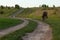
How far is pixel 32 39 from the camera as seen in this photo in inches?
731

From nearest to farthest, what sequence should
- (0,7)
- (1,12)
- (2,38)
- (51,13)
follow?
(2,38) < (51,13) < (1,12) < (0,7)

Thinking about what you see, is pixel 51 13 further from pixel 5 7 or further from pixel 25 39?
pixel 25 39

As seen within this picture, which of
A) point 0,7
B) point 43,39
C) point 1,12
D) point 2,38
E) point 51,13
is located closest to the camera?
point 2,38

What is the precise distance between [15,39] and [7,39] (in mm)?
666

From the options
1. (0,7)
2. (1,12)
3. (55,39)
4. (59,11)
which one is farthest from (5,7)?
(55,39)

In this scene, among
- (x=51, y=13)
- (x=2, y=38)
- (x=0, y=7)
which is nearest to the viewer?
(x=2, y=38)

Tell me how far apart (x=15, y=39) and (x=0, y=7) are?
10860cm

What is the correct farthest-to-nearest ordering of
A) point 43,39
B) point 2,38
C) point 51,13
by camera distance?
1. point 51,13
2. point 43,39
3. point 2,38

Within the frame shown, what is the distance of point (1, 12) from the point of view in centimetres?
11038

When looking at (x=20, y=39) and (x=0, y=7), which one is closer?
(x=20, y=39)

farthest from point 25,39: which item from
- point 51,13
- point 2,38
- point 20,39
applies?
point 51,13

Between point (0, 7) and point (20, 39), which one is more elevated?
point (20, 39)

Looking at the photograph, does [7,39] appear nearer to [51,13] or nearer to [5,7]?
[51,13]

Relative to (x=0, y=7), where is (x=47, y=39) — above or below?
above
